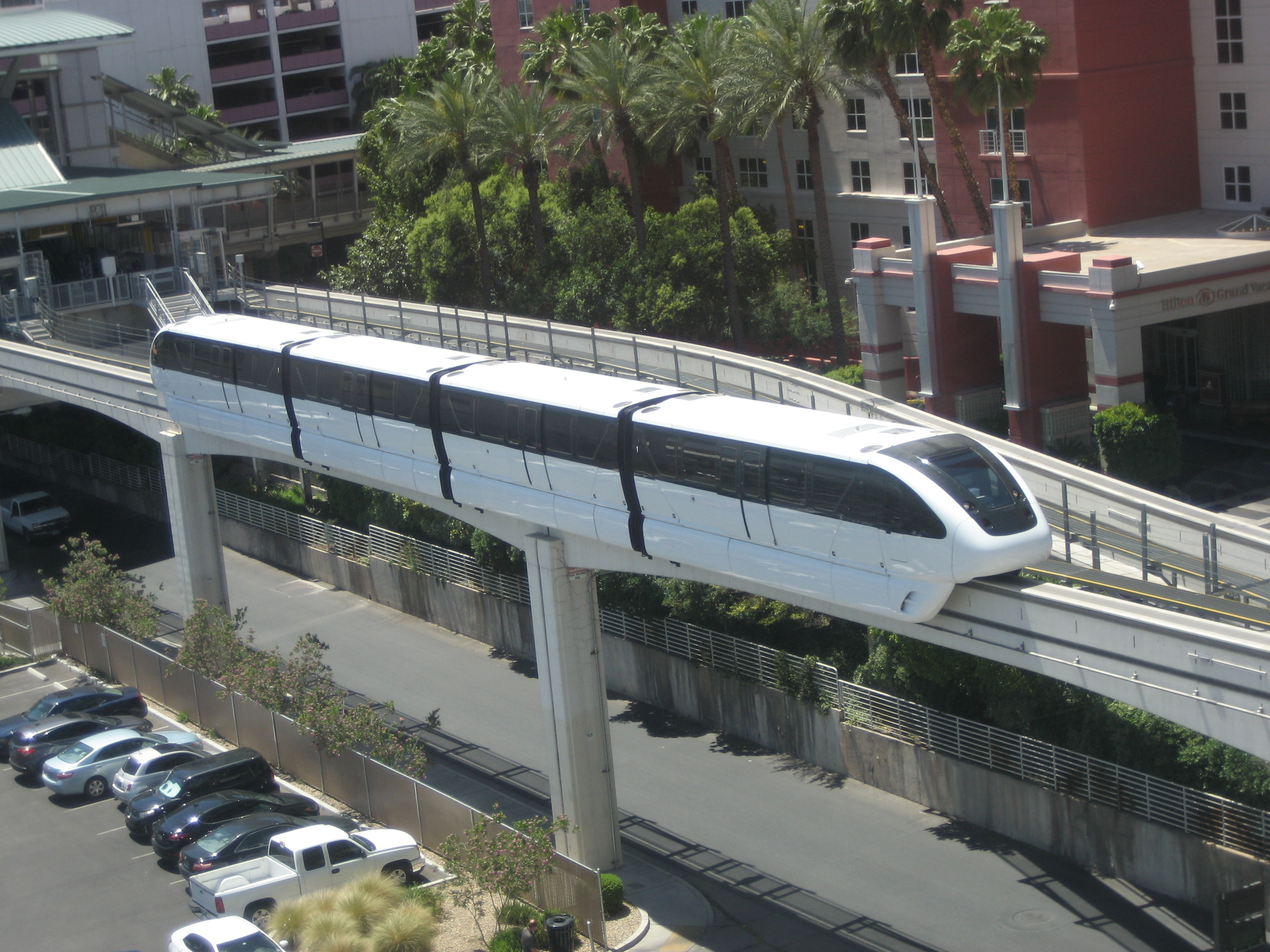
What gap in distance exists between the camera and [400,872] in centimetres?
2712

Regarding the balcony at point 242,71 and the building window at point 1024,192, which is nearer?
the building window at point 1024,192

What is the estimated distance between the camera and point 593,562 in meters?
27.3

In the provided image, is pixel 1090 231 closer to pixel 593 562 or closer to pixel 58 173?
pixel 593 562

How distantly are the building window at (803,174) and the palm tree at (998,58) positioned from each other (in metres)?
14.6

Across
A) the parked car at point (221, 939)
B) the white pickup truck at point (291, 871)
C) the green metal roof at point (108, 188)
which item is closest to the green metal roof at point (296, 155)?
the green metal roof at point (108, 188)

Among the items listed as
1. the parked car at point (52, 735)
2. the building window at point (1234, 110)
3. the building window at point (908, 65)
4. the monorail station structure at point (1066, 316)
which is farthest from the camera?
the building window at point (908, 65)

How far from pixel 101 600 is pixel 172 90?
59864mm

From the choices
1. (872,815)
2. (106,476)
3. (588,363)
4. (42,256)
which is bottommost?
(872,815)

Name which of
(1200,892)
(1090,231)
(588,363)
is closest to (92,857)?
(588,363)

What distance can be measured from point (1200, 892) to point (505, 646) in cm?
2047

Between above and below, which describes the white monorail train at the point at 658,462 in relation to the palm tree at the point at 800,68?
below

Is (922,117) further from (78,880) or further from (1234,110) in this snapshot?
(78,880)

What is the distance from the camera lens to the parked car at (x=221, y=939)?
2297 centimetres

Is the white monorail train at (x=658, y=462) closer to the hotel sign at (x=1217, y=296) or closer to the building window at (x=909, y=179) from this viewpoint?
the hotel sign at (x=1217, y=296)
